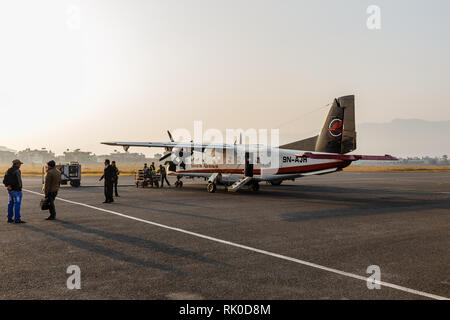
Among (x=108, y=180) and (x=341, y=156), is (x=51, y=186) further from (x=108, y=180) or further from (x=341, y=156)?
(x=341, y=156)

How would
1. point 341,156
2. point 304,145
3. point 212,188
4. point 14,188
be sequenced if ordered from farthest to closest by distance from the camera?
point 212,188, point 304,145, point 341,156, point 14,188

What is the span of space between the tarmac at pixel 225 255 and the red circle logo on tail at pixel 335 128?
26.5 feet

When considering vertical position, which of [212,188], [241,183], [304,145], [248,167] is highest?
[304,145]

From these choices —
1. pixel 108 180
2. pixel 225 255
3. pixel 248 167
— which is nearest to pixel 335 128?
pixel 248 167

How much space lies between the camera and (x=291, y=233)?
10.1 m

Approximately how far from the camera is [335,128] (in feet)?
68.4

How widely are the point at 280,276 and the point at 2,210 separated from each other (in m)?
14.1

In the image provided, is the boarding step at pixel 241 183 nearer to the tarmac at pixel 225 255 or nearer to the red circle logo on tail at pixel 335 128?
the red circle logo on tail at pixel 335 128

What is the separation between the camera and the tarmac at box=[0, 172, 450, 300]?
17.7 ft

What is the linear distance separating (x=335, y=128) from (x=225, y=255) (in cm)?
1565

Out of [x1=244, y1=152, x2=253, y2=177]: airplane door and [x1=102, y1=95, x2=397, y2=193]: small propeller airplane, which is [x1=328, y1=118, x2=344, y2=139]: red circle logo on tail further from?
[x1=244, y1=152, x2=253, y2=177]: airplane door

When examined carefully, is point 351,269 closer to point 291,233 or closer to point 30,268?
point 291,233

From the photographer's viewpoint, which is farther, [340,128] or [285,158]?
[285,158]
